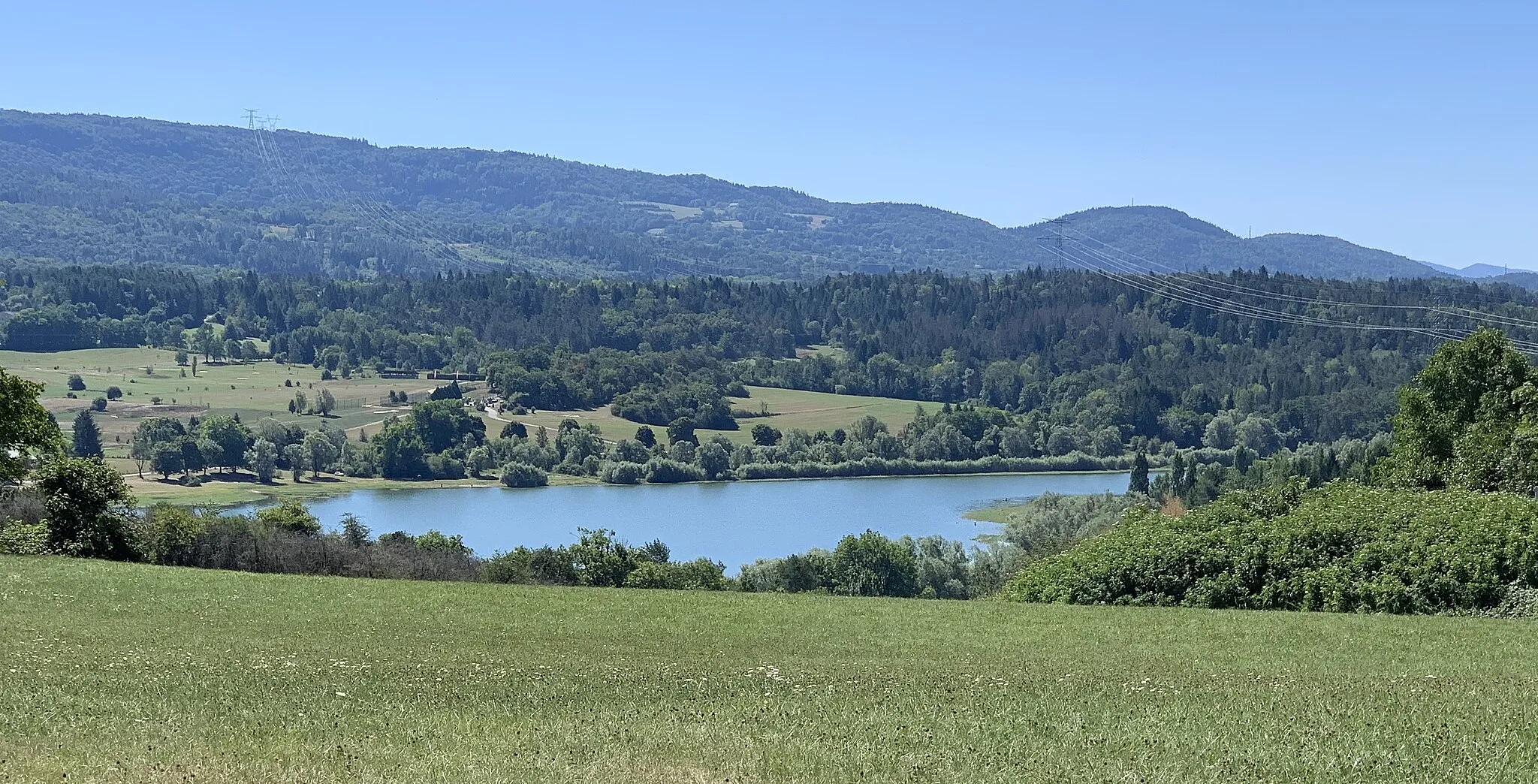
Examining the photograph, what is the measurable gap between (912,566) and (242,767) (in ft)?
158

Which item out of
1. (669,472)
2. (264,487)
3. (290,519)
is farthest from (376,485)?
(290,519)

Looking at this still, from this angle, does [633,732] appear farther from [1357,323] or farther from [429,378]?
[1357,323]

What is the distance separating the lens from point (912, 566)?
56.9m

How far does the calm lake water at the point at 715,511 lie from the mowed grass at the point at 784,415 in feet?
63.5

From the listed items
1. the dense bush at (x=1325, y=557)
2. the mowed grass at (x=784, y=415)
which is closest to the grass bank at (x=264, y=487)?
the mowed grass at (x=784, y=415)

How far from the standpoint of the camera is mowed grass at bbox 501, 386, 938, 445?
480 feet

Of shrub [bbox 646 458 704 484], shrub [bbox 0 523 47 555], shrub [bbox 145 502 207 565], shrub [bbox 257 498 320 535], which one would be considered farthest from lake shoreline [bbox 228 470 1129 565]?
shrub [bbox 0 523 47 555]

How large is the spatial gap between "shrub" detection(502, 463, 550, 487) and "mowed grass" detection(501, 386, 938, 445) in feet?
58.6

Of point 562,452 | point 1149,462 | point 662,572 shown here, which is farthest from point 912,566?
point 1149,462

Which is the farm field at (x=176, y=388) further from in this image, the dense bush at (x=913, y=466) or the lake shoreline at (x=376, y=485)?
the dense bush at (x=913, y=466)

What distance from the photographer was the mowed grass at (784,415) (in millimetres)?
146250

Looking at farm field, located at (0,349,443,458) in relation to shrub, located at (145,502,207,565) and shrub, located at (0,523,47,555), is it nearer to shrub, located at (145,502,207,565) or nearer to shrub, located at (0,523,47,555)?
shrub, located at (145,502,207,565)

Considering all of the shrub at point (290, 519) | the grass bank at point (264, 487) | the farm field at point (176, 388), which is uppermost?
the shrub at point (290, 519)

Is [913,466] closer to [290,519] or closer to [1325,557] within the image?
[290,519]
